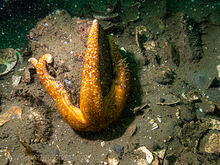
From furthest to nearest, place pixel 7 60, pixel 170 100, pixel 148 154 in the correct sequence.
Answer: pixel 7 60 → pixel 170 100 → pixel 148 154

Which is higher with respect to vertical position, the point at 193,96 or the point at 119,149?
the point at 193,96

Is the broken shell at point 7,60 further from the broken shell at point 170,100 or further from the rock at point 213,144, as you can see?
the rock at point 213,144

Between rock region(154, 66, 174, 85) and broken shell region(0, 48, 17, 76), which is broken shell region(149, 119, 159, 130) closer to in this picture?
rock region(154, 66, 174, 85)

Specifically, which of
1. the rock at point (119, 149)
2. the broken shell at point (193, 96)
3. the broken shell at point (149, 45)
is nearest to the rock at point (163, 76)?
the broken shell at point (193, 96)

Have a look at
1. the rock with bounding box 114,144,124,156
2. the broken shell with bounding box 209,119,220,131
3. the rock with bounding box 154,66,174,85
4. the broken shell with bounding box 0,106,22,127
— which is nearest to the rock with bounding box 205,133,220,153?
the broken shell with bounding box 209,119,220,131

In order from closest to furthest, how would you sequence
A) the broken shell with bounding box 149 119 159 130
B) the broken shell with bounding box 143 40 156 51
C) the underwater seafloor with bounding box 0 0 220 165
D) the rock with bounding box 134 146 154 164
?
the rock with bounding box 134 146 154 164
the underwater seafloor with bounding box 0 0 220 165
the broken shell with bounding box 149 119 159 130
the broken shell with bounding box 143 40 156 51

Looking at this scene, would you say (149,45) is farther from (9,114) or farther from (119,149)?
(9,114)

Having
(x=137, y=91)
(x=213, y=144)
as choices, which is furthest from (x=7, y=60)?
(x=213, y=144)
